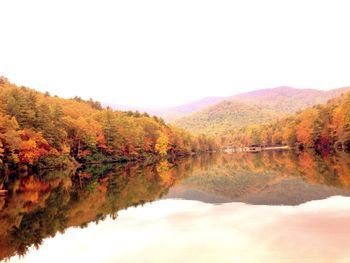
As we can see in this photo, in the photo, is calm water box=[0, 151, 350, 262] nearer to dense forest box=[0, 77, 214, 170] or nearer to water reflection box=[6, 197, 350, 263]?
water reflection box=[6, 197, 350, 263]

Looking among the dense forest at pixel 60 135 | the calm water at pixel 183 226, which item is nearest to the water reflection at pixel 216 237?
the calm water at pixel 183 226

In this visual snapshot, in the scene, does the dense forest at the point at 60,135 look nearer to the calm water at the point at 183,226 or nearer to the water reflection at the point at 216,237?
the calm water at the point at 183,226

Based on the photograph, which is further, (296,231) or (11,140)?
(11,140)

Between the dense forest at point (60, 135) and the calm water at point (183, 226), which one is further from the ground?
the dense forest at point (60, 135)

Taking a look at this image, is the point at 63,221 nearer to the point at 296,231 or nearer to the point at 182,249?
the point at 182,249

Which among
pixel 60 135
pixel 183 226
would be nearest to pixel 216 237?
pixel 183 226

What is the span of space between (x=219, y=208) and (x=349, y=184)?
1357cm

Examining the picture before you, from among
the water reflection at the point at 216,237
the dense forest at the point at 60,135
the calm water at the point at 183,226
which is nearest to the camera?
the water reflection at the point at 216,237

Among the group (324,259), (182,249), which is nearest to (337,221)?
(324,259)

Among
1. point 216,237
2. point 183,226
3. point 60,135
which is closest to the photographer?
point 216,237

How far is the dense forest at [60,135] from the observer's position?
198 feet

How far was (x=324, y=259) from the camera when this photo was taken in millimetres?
12805

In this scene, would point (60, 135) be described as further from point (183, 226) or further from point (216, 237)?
point (216, 237)

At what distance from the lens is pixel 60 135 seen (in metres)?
73.5
